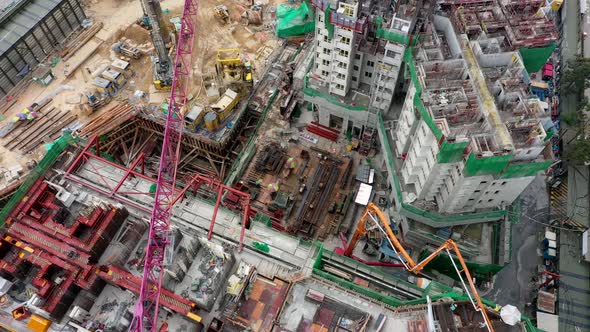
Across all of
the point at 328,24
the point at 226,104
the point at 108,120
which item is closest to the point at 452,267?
the point at 328,24

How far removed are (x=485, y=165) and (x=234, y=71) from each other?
67.2 m

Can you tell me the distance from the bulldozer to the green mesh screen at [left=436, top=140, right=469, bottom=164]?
8227 centimetres

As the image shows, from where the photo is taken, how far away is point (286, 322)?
213 feet

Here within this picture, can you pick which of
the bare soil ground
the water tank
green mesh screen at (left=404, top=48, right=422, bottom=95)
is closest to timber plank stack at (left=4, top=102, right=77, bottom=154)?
the bare soil ground

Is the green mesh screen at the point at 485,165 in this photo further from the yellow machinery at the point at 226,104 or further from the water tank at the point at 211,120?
the yellow machinery at the point at 226,104

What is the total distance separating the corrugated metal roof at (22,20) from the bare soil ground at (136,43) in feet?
36.3

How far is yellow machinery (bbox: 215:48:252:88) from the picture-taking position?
112 meters

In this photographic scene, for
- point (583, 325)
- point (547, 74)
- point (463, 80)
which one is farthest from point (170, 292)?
point (547, 74)

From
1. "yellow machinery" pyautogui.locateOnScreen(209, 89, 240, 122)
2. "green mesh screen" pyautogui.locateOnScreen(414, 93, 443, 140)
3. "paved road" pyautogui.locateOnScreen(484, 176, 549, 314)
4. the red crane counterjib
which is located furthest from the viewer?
"yellow machinery" pyautogui.locateOnScreen(209, 89, 240, 122)

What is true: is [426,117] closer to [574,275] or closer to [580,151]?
[580,151]

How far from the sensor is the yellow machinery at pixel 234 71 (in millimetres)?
111875

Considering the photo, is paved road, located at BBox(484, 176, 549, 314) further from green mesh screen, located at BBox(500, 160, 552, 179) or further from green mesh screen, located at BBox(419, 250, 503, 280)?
green mesh screen, located at BBox(500, 160, 552, 179)

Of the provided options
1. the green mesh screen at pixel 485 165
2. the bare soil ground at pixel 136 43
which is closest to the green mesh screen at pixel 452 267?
the green mesh screen at pixel 485 165

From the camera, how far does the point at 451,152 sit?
228ft
